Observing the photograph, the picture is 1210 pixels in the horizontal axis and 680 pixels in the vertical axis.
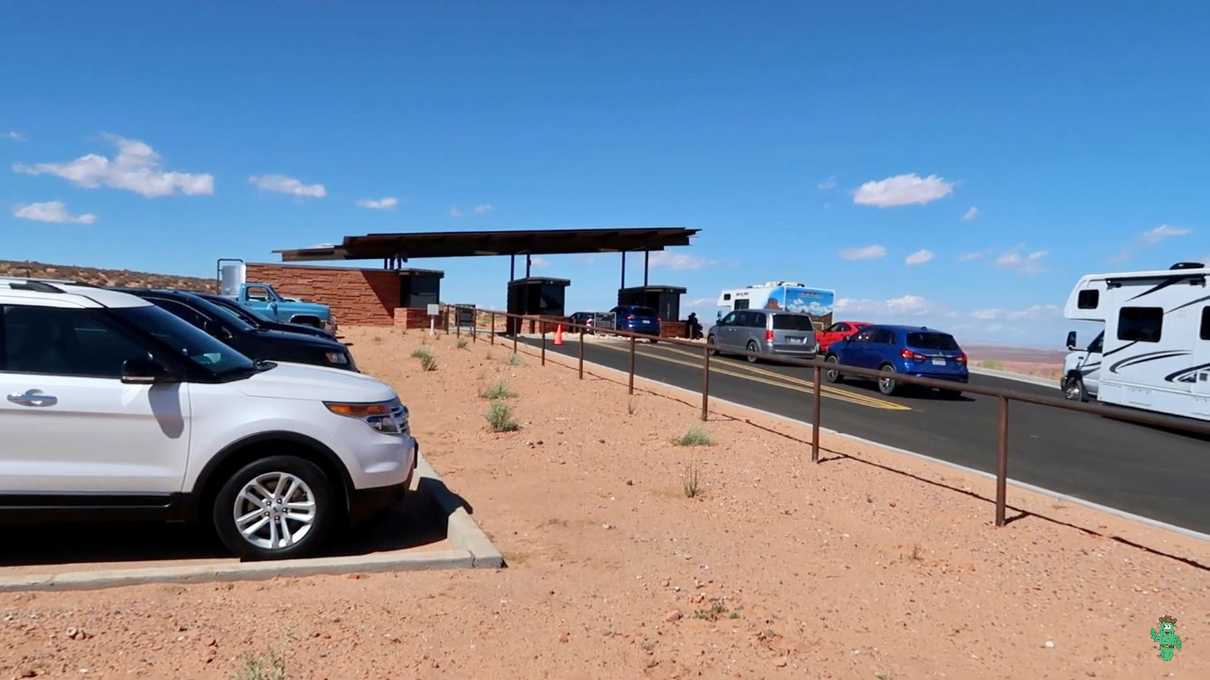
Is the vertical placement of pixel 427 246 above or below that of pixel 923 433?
above

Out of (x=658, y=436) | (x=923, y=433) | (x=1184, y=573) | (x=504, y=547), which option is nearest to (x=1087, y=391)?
(x=923, y=433)

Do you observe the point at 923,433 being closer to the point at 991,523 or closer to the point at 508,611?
the point at 991,523

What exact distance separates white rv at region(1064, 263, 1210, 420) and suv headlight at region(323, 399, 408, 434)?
15081 millimetres

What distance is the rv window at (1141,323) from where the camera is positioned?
53.7 ft

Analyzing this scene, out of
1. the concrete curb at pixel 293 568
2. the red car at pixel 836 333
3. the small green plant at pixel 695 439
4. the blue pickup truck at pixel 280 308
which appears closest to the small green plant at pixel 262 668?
the concrete curb at pixel 293 568

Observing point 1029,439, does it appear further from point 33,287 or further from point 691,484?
point 33,287

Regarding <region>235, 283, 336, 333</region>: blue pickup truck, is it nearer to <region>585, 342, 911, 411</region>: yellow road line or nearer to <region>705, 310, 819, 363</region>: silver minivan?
<region>585, 342, 911, 411</region>: yellow road line

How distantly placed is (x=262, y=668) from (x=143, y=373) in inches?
87.3

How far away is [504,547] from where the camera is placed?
594 centimetres

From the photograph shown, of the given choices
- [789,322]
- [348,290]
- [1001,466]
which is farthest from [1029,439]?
[348,290]

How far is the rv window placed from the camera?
1638cm

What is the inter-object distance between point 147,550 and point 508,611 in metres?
2.60

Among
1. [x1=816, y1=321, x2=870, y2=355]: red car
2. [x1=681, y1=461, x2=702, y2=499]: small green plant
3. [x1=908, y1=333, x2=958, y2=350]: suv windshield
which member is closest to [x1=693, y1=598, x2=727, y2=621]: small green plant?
[x1=681, y1=461, x2=702, y2=499]: small green plant

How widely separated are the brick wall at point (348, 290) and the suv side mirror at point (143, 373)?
32.9 metres
